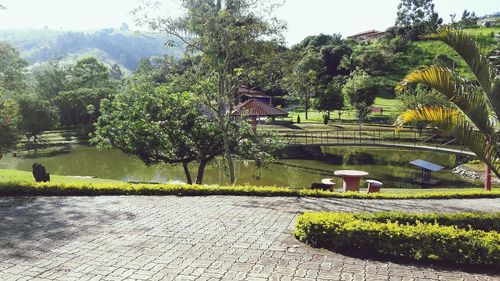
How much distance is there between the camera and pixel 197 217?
10039mm

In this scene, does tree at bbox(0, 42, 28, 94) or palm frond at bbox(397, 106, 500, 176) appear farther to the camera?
tree at bbox(0, 42, 28, 94)

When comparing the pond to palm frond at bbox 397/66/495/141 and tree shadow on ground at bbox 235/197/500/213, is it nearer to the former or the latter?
tree shadow on ground at bbox 235/197/500/213

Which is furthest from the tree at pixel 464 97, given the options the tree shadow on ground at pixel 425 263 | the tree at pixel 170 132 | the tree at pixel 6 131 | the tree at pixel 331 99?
the tree at pixel 331 99

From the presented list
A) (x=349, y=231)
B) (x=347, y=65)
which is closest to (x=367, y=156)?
(x=349, y=231)

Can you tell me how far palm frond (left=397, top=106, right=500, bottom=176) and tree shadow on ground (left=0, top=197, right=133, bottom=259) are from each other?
661cm

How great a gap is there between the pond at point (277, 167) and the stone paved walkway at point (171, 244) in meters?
12.3

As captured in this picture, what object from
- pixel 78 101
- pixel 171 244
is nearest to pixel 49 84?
pixel 78 101

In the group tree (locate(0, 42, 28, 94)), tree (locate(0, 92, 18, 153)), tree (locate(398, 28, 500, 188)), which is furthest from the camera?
tree (locate(0, 42, 28, 94))

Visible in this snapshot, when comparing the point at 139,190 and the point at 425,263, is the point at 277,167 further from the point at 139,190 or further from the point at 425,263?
the point at 425,263

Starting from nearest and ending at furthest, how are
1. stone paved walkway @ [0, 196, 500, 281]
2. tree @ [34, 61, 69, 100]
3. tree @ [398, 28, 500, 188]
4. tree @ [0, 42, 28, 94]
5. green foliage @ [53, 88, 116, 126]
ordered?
stone paved walkway @ [0, 196, 500, 281] < tree @ [398, 28, 500, 188] < tree @ [0, 42, 28, 94] < green foliage @ [53, 88, 116, 126] < tree @ [34, 61, 69, 100]

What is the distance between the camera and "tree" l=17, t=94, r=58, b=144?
4306cm

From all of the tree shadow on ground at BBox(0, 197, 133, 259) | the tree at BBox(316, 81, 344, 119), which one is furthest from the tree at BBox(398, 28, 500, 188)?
the tree at BBox(316, 81, 344, 119)

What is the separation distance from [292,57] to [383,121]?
3539 cm

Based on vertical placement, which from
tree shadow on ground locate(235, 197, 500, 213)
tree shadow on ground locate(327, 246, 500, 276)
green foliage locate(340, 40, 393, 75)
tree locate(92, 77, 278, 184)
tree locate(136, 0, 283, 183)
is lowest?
tree shadow on ground locate(235, 197, 500, 213)
